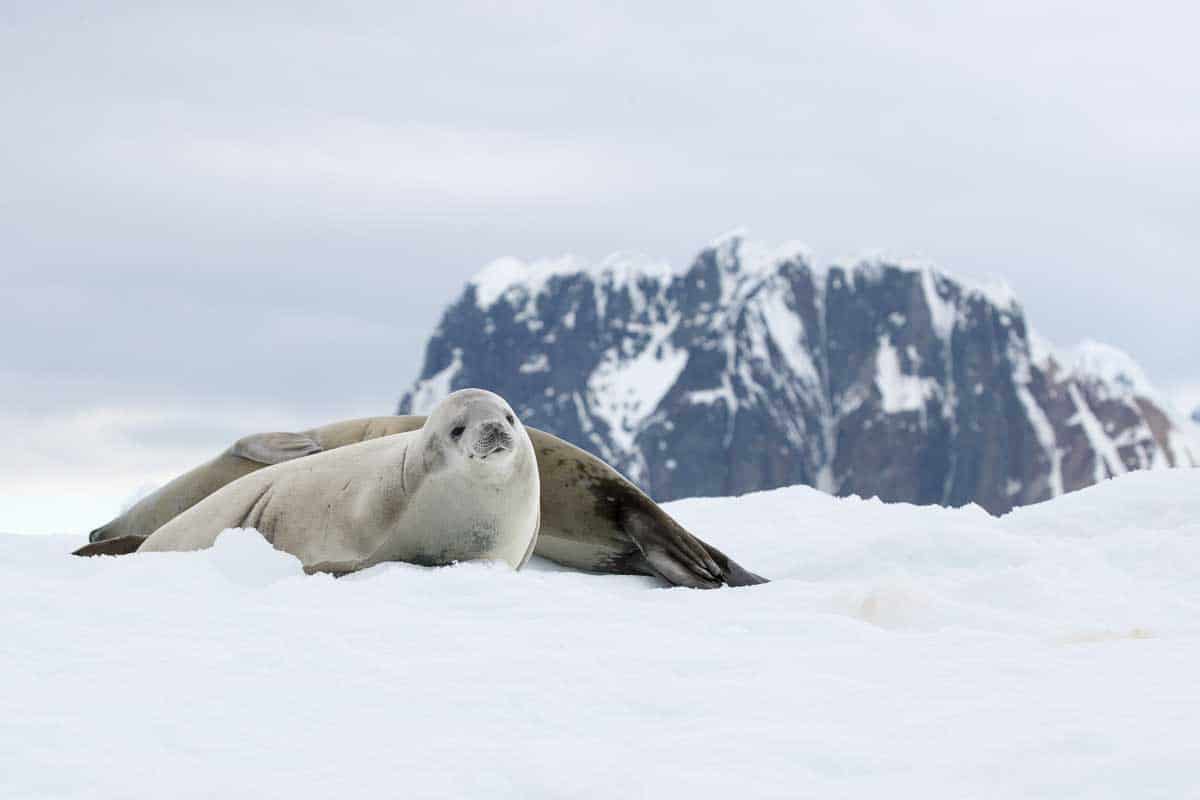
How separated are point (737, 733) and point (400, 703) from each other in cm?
76

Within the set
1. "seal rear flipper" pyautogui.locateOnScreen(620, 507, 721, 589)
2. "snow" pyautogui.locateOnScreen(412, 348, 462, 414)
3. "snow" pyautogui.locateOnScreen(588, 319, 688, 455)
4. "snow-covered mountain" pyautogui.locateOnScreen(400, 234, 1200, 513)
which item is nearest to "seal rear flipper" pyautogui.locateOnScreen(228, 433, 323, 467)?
"seal rear flipper" pyautogui.locateOnScreen(620, 507, 721, 589)

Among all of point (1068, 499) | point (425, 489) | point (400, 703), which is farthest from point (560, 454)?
point (400, 703)

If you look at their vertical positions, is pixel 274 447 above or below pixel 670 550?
above

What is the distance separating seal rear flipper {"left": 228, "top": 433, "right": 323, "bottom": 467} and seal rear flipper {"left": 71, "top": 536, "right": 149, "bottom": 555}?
107 cm

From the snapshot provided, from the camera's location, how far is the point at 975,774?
2.71m

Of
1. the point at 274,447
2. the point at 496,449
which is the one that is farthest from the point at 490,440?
the point at 274,447

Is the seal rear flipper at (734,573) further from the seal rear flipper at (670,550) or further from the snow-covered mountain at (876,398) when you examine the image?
the snow-covered mountain at (876,398)

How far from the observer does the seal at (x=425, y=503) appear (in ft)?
18.6

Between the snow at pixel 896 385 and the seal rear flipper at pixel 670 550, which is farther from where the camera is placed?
the snow at pixel 896 385

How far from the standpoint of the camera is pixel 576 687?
10.7 feet

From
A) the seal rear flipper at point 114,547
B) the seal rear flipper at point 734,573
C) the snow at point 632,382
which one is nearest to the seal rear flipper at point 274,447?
the seal rear flipper at point 114,547

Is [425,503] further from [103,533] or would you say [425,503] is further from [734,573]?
[103,533]

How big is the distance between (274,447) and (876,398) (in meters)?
158

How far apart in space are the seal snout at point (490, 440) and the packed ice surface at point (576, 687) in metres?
0.60
